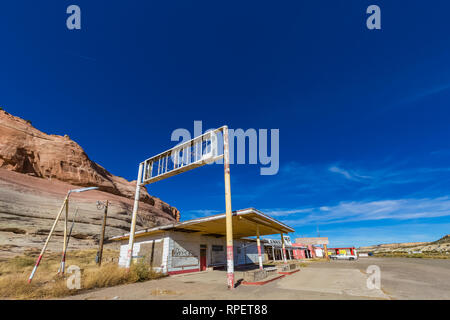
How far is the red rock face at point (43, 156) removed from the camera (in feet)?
130

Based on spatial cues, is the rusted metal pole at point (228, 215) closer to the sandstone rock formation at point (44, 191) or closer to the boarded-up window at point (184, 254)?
the boarded-up window at point (184, 254)

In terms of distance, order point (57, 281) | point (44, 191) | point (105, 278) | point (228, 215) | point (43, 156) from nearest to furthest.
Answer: point (57, 281) < point (228, 215) < point (105, 278) < point (44, 191) < point (43, 156)

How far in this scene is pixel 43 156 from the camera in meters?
45.0

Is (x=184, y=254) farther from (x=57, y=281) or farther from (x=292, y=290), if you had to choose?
(x=292, y=290)

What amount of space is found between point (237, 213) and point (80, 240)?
29403 millimetres

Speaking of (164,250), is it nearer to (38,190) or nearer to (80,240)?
(80,240)

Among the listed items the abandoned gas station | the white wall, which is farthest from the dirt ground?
the white wall

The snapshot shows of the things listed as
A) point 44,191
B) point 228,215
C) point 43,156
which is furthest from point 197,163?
point 43,156

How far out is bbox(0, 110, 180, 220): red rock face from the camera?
39.7 m

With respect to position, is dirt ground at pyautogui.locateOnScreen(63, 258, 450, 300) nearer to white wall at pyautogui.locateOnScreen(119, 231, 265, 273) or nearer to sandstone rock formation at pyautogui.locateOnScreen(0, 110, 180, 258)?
white wall at pyautogui.locateOnScreen(119, 231, 265, 273)

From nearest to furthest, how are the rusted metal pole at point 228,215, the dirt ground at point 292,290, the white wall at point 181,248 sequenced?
the dirt ground at point 292,290
the rusted metal pole at point 228,215
the white wall at point 181,248

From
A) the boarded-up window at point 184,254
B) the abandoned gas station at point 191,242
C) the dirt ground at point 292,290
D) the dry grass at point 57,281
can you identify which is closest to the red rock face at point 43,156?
the abandoned gas station at point 191,242
